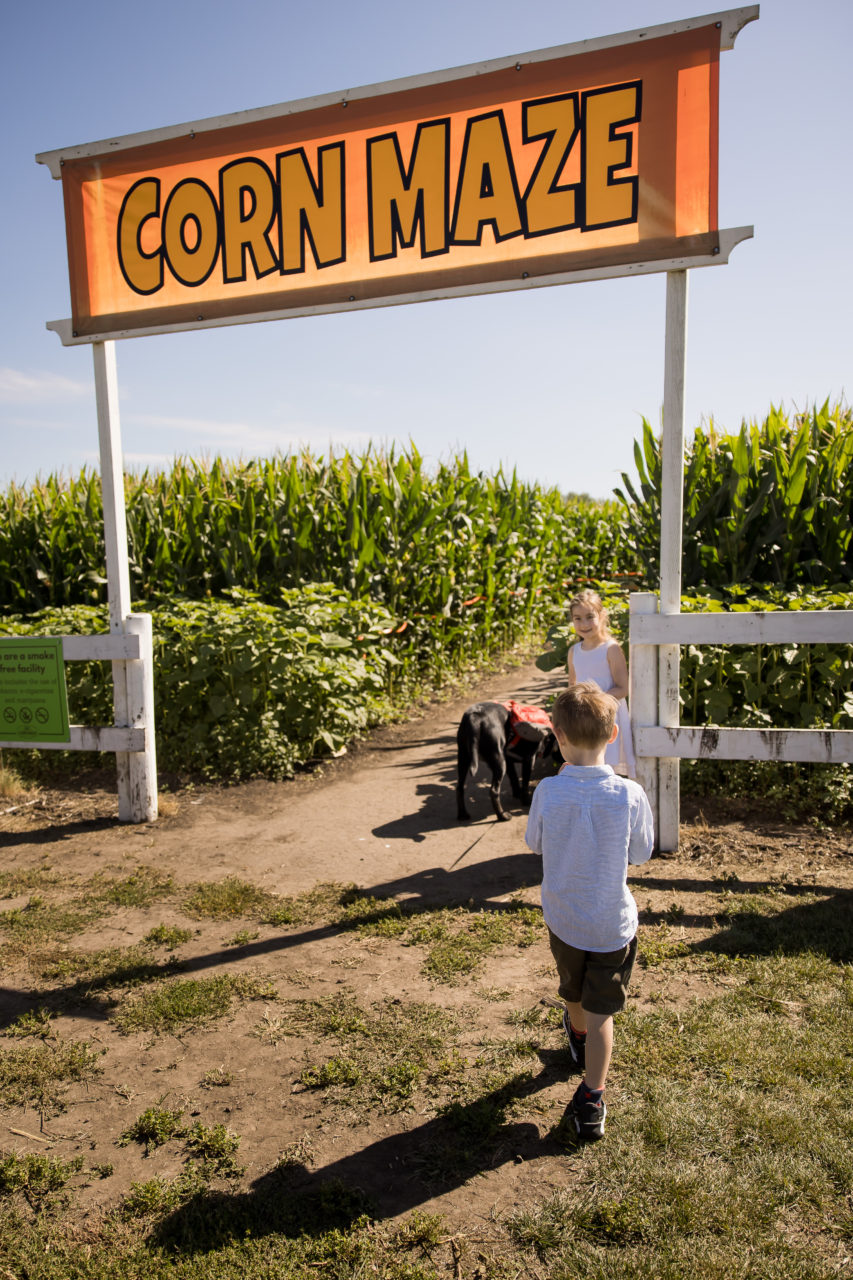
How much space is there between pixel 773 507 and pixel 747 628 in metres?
2.44

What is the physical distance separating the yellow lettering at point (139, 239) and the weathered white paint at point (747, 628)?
4.00 meters

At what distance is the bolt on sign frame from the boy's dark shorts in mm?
2409

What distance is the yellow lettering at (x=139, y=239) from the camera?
218 inches

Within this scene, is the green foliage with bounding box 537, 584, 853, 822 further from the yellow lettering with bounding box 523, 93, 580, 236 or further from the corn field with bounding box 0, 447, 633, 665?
the corn field with bounding box 0, 447, 633, 665

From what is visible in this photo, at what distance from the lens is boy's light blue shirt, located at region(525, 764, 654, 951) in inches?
101

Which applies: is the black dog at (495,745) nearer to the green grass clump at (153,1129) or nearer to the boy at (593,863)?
the boy at (593,863)

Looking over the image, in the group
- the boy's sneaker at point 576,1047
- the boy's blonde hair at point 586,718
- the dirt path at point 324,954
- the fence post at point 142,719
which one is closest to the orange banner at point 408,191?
the fence post at point 142,719

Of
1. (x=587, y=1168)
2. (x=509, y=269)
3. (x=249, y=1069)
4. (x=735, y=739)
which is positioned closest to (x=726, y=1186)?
(x=587, y=1168)

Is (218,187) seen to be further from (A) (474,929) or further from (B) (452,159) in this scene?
(A) (474,929)

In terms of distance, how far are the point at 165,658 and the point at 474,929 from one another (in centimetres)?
425

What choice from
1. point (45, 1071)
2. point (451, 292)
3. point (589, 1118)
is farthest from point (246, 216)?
point (589, 1118)

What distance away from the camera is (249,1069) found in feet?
9.89

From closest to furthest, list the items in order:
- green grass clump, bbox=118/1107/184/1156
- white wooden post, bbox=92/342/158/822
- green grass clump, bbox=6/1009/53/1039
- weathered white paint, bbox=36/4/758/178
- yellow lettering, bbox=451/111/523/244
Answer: green grass clump, bbox=118/1107/184/1156 < green grass clump, bbox=6/1009/53/1039 < weathered white paint, bbox=36/4/758/178 < yellow lettering, bbox=451/111/523/244 < white wooden post, bbox=92/342/158/822

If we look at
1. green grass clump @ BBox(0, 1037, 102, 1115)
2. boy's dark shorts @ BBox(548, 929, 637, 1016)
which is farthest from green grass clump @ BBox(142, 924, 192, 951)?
boy's dark shorts @ BBox(548, 929, 637, 1016)
